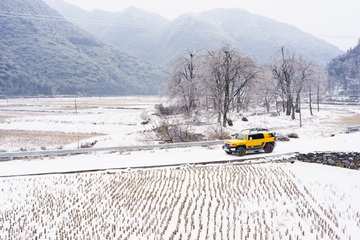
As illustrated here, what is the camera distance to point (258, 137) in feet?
53.6

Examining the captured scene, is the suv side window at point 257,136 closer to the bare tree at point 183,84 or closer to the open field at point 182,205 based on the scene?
the open field at point 182,205

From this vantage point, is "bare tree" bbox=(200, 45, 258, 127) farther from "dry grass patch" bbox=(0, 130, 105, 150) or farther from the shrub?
"dry grass patch" bbox=(0, 130, 105, 150)

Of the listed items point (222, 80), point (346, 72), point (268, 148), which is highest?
point (346, 72)

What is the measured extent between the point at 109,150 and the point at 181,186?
871cm

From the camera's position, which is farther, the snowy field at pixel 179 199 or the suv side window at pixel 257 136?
the suv side window at pixel 257 136

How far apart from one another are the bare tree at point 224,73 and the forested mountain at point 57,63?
94525 millimetres

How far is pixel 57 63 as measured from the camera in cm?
13725

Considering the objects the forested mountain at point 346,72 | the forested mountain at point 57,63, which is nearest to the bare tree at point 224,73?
the forested mountain at point 346,72

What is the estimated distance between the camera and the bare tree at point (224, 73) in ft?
105

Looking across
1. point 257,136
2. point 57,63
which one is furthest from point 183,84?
point 57,63

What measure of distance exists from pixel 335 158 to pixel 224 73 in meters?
19.2

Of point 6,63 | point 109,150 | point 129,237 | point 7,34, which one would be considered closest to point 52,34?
point 7,34

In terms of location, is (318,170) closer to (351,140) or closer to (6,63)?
(351,140)

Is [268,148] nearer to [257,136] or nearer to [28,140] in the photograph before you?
[257,136]
